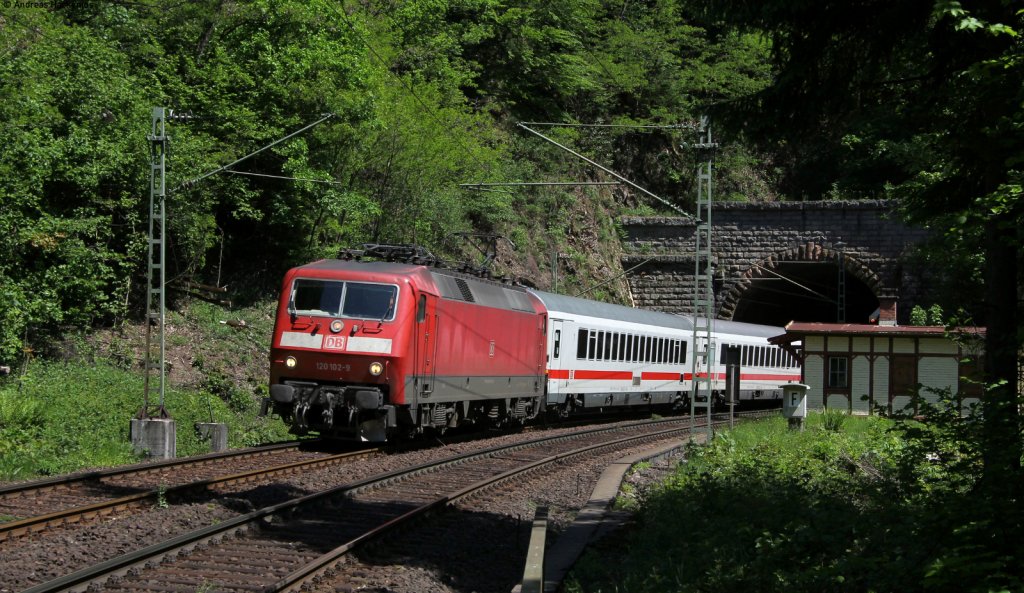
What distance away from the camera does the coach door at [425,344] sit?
16703mm

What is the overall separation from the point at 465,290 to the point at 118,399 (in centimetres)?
665

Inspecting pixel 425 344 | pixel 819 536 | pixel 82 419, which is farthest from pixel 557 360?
pixel 819 536

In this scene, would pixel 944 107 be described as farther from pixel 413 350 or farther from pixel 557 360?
pixel 557 360

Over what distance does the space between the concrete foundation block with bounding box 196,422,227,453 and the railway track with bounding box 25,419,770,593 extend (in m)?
4.31

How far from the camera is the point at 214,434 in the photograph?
709 inches

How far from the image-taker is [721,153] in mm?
54375

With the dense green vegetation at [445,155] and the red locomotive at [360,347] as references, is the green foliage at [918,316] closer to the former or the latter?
the dense green vegetation at [445,155]

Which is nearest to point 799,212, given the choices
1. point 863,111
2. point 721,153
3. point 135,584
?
point 721,153

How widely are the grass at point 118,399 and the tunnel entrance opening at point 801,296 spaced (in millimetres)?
22608

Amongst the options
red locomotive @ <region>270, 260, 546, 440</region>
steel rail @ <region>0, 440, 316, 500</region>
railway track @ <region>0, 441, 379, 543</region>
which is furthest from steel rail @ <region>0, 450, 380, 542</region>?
red locomotive @ <region>270, 260, 546, 440</region>

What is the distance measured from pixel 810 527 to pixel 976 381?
1.74 metres

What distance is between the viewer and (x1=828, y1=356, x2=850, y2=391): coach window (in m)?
28.6

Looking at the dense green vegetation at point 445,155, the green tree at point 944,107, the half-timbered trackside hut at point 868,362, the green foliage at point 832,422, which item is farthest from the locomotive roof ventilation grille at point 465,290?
the half-timbered trackside hut at point 868,362

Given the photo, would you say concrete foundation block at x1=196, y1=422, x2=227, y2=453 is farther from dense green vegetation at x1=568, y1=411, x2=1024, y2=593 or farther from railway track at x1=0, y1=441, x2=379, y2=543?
dense green vegetation at x1=568, y1=411, x2=1024, y2=593
